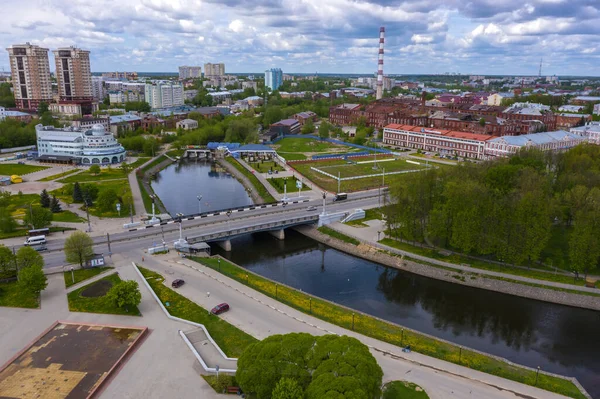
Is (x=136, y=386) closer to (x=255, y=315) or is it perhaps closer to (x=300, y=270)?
(x=255, y=315)

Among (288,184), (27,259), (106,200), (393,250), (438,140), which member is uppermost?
(438,140)

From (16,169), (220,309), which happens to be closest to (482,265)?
(220,309)

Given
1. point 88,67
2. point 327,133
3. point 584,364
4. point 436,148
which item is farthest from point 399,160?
point 88,67

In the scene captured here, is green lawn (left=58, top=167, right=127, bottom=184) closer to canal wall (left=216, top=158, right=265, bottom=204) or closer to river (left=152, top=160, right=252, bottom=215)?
river (left=152, top=160, right=252, bottom=215)

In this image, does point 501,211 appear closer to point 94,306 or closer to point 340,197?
point 340,197

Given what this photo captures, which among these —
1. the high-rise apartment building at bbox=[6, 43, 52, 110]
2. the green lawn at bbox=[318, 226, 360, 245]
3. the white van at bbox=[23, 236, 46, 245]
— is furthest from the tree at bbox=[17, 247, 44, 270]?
the high-rise apartment building at bbox=[6, 43, 52, 110]

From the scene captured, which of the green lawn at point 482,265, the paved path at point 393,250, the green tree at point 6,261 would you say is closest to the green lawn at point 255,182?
the paved path at point 393,250
